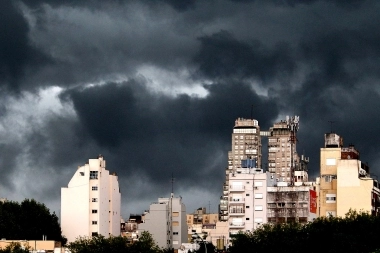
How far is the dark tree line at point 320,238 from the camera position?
136m

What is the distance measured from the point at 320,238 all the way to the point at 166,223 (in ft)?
195

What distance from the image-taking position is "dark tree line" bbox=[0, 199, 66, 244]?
167775 millimetres

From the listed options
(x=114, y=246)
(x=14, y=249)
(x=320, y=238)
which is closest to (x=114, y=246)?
(x=114, y=246)

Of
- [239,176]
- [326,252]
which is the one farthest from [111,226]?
[326,252]

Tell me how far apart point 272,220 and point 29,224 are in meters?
36.9

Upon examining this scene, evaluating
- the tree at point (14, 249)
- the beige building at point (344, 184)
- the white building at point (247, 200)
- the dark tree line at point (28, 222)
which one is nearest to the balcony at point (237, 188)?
the white building at point (247, 200)

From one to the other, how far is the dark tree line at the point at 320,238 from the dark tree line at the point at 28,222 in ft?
116

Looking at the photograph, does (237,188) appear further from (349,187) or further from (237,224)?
(349,187)

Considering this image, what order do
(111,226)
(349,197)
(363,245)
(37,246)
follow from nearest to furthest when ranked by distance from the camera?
(363,245), (37,246), (349,197), (111,226)

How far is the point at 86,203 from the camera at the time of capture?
176250 mm

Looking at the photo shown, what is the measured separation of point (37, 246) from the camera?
153625mm

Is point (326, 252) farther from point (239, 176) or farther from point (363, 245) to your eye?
point (239, 176)

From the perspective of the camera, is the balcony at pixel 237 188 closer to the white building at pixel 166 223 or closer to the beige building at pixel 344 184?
the beige building at pixel 344 184

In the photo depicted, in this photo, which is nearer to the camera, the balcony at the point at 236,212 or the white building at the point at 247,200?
the white building at the point at 247,200
